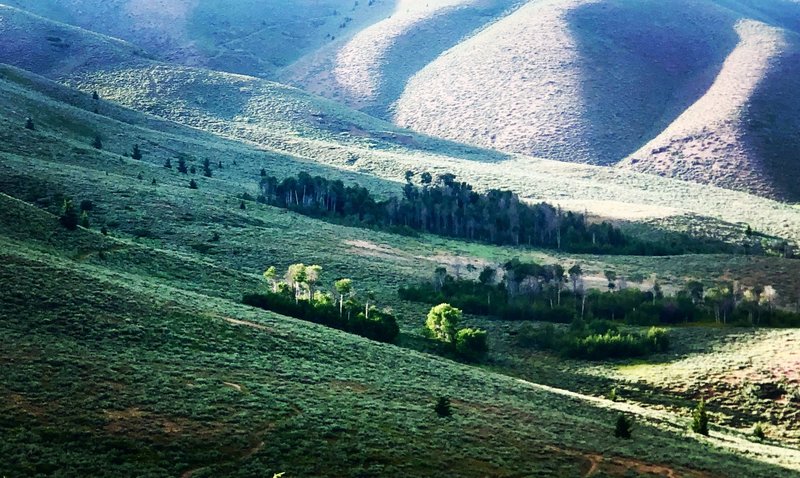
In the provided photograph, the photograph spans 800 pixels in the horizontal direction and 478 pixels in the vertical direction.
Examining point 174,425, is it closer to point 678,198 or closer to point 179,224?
point 179,224

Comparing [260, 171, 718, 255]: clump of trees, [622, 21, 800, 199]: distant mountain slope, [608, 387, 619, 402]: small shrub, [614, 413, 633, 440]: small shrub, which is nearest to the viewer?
[614, 413, 633, 440]: small shrub

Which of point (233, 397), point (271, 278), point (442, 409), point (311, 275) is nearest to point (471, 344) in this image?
point (311, 275)

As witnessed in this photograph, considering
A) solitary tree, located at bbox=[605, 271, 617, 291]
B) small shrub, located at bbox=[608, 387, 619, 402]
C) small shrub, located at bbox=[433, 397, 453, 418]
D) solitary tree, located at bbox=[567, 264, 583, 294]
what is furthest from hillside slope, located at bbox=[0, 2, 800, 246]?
small shrub, located at bbox=[433, 397, 453, 418]

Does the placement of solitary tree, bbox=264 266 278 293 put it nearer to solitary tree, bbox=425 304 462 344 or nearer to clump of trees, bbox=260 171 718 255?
solitary tree, bbox=425 304 462 344

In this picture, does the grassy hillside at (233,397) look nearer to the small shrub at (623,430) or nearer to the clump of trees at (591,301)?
the small shrub at (623,430)

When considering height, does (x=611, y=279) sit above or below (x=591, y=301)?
above

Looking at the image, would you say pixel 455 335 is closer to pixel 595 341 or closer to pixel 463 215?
pixel 595 341

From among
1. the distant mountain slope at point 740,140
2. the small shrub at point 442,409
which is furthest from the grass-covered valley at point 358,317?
the distant mountain slope at point 740,140
